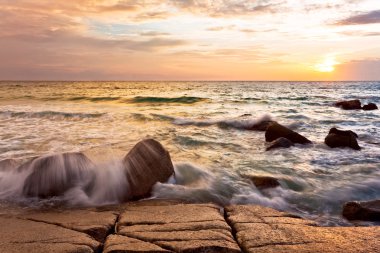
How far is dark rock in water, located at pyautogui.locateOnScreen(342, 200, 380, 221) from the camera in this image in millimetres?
4562

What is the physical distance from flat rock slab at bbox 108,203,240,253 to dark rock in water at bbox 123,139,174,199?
42.2 inches

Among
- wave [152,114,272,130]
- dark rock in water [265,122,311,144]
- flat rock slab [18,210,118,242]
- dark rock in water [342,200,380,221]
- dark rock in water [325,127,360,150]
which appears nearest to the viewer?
flat rock slab [18,210,118,242]

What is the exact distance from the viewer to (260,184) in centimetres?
604

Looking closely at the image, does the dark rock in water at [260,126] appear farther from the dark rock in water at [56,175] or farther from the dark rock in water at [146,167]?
the dark rock in water at [56,175]

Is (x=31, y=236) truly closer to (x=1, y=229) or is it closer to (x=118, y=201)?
(x=1, y=229)

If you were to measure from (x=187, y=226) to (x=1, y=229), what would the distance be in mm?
1819

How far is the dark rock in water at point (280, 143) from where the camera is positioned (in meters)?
9.74

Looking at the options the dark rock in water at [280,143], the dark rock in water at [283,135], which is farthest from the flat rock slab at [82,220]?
the dark rock in water at [283,135]

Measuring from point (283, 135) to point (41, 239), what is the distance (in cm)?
863

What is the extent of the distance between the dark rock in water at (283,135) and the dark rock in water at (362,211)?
5.79m

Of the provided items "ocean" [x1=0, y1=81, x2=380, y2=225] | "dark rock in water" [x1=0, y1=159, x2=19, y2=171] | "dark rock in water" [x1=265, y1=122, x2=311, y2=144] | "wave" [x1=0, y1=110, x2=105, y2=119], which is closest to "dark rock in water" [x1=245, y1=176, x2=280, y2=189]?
"ocean" [x1=0, y1=81, x2=380, y2=225]

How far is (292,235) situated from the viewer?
343cm

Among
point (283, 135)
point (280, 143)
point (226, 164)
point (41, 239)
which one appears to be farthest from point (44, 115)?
point (41, 239)

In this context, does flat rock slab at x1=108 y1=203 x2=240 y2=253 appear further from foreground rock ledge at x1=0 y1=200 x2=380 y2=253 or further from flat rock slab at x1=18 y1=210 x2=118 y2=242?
flat rock slab at x1=18 y1=210 x2=118 y2=242
